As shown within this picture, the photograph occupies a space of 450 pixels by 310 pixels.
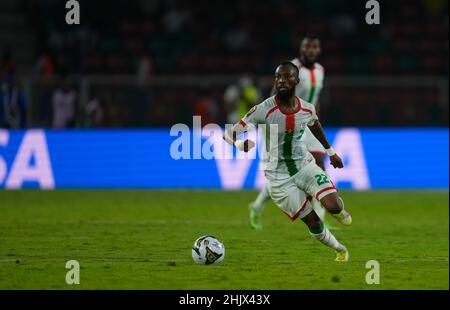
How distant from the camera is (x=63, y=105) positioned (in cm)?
2441

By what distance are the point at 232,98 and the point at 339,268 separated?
14.9 meters

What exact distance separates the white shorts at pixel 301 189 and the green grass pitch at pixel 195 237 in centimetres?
65

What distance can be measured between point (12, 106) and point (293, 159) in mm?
13400

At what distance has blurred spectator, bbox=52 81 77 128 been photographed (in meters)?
24.4

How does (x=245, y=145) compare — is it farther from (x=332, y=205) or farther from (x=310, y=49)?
(x=310, y=49)

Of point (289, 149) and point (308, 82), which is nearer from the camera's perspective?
point (289, 149)

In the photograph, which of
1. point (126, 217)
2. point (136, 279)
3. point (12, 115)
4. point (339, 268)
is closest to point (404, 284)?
point (339, 268)

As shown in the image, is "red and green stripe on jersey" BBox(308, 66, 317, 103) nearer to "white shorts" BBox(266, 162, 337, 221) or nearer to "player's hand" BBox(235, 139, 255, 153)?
"white shorts" BBox(266, 162, 337, 221)

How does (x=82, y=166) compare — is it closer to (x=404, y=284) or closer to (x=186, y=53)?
(x=186, y=53)

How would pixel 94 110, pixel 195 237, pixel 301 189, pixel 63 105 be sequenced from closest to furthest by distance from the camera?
pixel 301 189
pixel 195 237
pixel 63 105
pixel 94 110

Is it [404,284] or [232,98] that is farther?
[232,98]

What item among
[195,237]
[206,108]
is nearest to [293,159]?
[195,237]

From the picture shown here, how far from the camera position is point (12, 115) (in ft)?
77.3

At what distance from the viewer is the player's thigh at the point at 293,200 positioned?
37.0 feet
